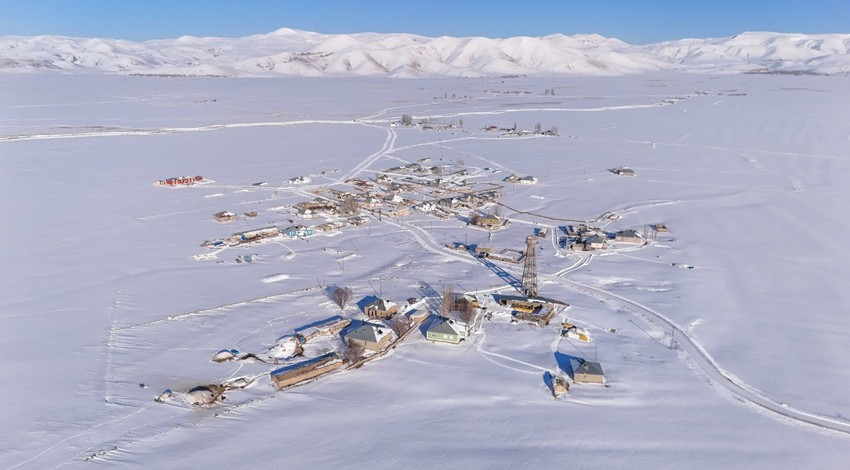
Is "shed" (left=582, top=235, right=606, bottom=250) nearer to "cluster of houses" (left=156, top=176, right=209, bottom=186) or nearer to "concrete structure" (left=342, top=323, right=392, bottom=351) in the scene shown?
"concrete structure" (left=342, top=323, right=392, bottom=351)

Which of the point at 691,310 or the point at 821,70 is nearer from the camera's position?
the point at 691,310

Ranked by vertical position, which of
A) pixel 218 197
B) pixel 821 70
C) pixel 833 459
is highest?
→ pixel 821 70

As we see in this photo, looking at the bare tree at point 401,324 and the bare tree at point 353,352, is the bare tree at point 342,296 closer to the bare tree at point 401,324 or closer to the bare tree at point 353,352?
the bare tree at point 401,324

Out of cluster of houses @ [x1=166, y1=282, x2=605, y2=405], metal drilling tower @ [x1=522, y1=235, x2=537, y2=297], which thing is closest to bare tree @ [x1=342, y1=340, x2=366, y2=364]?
cluster of houses @ [x1=166, y1=282, x2=605, y2=405]

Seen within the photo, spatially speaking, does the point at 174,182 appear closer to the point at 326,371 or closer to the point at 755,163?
the point at 326,371

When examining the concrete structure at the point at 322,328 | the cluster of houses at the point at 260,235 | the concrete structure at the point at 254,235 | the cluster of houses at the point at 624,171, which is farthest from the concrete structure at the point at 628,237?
the concrete structure at the point at 254,235

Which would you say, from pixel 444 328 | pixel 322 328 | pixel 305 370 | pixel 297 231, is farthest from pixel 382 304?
pixel 297 231

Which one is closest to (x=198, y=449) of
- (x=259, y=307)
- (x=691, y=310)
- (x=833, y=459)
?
(x=259, y=307)
